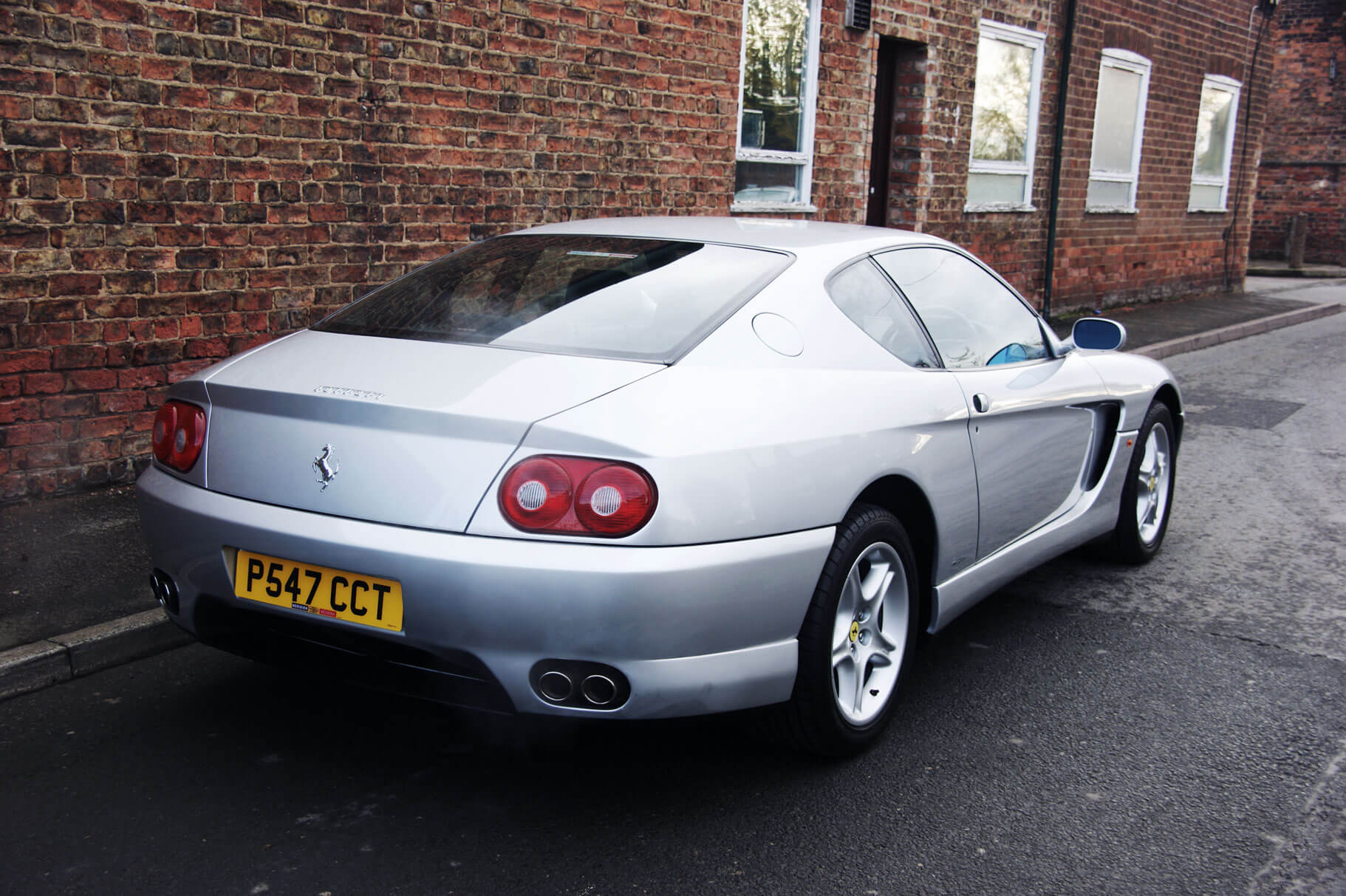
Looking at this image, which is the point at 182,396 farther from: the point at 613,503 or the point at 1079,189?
the point at 1079,189

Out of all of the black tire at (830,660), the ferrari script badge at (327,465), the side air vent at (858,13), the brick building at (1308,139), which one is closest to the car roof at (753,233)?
the black tire at (830,660)

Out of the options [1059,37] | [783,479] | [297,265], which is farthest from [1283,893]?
[1059,37]

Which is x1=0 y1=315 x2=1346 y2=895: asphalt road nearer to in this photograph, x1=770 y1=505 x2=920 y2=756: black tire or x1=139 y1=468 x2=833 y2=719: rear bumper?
x1=770 y1=505 x2=920 y2=756: black tire

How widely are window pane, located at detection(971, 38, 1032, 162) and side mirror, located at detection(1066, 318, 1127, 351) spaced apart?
8.06 metres

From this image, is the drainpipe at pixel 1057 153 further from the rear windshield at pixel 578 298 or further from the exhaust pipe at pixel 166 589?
the exhaust pipe at pixel 166 589

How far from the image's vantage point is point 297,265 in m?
6.39

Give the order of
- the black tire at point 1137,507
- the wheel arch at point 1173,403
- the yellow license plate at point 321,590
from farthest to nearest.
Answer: the wheel arch at point 1173,403 < the black tire at point 1137,507 < the yellow license plate at point 321,590

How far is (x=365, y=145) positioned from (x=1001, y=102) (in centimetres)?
845

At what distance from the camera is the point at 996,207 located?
508 inches

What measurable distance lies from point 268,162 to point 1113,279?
12.2m

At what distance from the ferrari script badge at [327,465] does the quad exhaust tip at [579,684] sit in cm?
65

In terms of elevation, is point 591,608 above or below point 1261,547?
above

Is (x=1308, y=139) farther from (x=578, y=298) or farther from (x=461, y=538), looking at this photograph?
(x=461, y=538)

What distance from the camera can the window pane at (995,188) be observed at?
1266 centimetres
